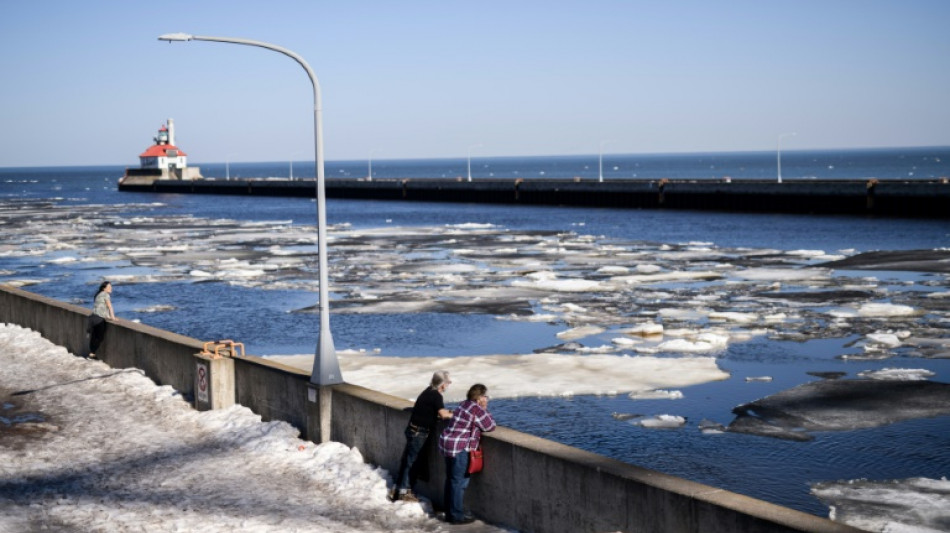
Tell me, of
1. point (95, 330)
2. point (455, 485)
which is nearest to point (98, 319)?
point (95, 330)

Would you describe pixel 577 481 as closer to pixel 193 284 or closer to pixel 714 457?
pixel 714 457

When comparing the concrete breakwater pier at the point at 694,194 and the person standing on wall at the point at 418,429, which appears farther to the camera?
the concrete breakwater pier at the point at 694,194

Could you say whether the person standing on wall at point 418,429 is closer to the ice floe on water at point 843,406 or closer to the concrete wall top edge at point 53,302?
the ice floe on water at point 843,406

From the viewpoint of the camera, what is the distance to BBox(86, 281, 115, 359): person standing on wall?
75.1ft

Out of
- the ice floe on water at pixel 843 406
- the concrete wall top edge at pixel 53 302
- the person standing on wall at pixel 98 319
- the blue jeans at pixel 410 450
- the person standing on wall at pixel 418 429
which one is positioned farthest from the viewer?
the concrete wall top edge at pixel 53 302

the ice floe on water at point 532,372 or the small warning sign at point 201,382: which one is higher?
the small warning sign at point 201,382

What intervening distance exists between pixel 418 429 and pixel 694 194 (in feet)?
274

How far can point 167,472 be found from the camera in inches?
591

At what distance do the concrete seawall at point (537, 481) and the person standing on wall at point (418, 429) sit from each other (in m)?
0.28

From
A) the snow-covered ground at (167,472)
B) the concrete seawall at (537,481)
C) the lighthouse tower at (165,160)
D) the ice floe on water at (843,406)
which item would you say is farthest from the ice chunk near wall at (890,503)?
the lighthouse tower at (165,160)

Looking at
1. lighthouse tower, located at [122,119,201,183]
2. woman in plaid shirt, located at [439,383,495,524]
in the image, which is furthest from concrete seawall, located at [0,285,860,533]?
lighthouse tower, located at [122,119,201,183]

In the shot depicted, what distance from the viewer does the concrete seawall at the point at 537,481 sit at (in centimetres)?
1020

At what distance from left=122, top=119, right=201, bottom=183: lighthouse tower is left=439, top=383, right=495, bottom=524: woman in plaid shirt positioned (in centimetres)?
15770

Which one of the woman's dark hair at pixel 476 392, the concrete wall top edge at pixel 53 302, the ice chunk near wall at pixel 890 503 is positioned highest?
the woman's dark hair at pixel 476 392
